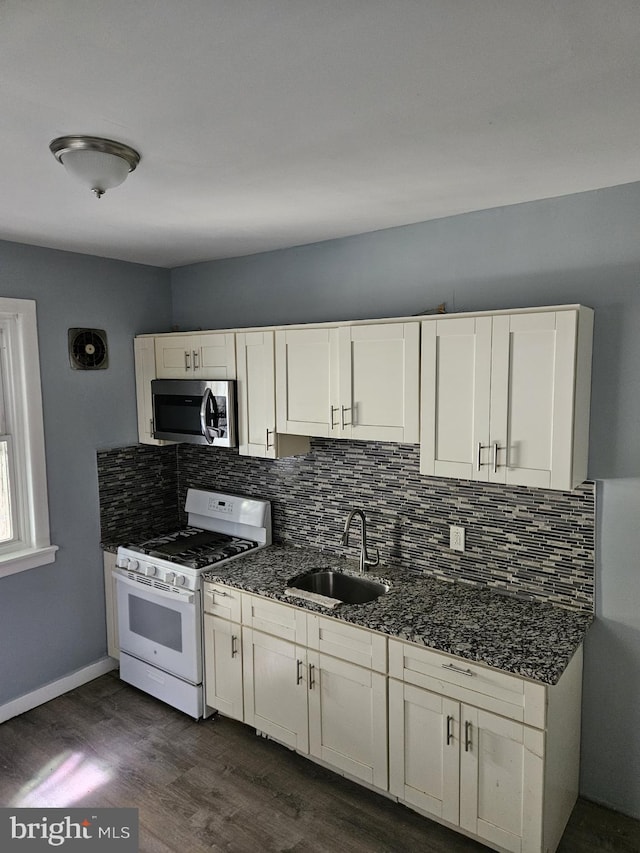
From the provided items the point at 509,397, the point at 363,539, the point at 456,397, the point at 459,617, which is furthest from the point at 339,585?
the point at 509,397

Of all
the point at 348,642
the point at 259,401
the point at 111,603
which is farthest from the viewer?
the point at 111,603

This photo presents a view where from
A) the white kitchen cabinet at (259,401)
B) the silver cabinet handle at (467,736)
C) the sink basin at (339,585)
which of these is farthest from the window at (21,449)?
the silver cabinet handle at (467,736)

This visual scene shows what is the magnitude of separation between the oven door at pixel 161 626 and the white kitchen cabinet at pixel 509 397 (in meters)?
1.53

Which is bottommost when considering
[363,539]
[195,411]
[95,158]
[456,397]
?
[363,539]

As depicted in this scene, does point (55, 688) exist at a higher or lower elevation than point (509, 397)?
lower

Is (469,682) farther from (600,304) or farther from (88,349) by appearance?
(88,349)

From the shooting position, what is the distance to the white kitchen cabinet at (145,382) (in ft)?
12.2

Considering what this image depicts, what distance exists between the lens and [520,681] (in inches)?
83.4

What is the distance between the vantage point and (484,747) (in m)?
2.24

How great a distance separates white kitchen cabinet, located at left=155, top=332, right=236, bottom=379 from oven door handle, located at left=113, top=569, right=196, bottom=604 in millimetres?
1181

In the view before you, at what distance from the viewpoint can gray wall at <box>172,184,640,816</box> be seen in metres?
2.37

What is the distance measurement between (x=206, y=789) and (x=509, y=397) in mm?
2204

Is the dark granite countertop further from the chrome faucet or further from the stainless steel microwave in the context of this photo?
the stainless steel microwave

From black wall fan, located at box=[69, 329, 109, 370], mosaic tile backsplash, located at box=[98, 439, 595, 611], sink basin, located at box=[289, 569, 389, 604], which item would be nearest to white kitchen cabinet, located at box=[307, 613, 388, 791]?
sink basin, located at box=[289, 569, 389, 604]
